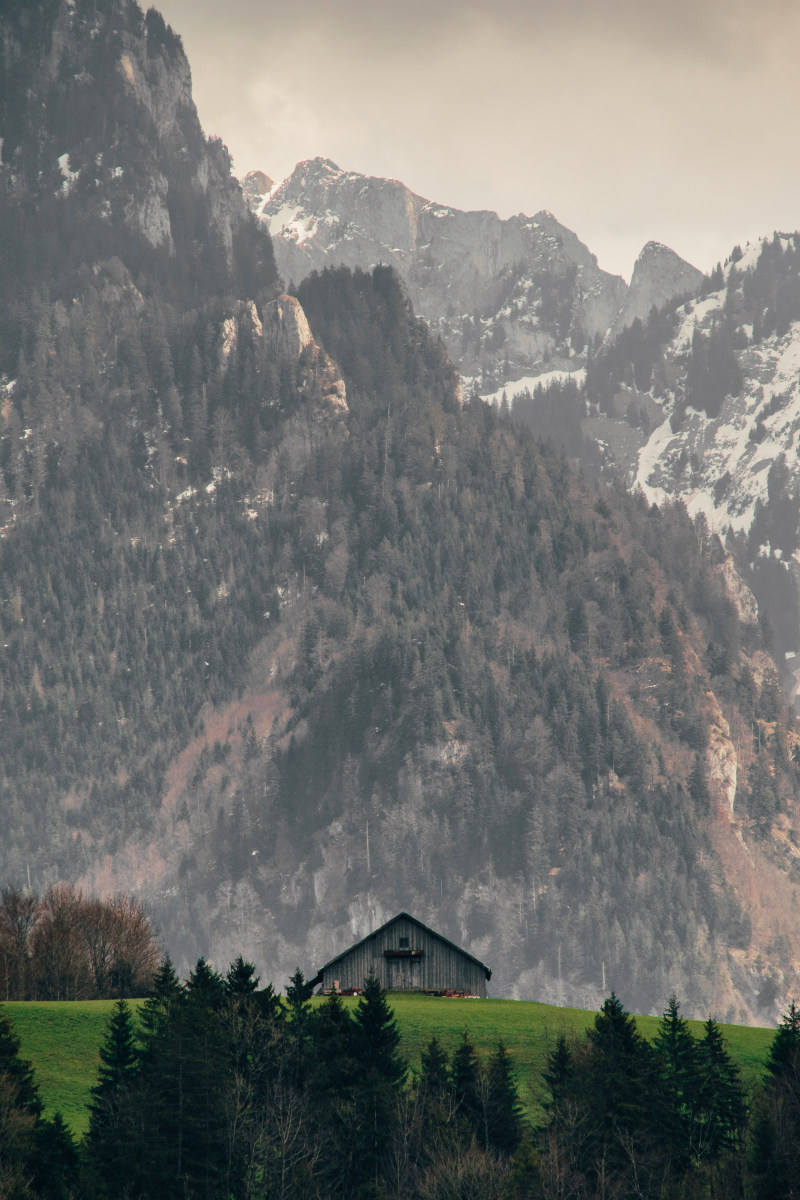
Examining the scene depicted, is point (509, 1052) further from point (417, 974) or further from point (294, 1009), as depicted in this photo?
point (417, 974)

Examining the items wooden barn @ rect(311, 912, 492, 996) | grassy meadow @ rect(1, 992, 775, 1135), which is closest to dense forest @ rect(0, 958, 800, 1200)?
grassy meadow @ rect(1, 992, 775, 1135)

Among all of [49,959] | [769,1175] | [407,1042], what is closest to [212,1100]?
[407,1042]

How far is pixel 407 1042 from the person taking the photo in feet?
315

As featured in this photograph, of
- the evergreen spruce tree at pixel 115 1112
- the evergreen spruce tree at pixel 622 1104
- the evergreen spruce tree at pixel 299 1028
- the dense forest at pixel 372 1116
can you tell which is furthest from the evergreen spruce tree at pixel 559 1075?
the evergreen spruce tree at pixel 115 1112

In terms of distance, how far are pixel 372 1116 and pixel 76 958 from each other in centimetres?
4130

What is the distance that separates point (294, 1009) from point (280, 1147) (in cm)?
1105

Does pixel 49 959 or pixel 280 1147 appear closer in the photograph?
pixel 280 1147

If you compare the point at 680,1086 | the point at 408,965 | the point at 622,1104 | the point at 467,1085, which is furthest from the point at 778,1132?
the point at 408,965

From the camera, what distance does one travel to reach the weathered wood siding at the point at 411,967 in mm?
125562

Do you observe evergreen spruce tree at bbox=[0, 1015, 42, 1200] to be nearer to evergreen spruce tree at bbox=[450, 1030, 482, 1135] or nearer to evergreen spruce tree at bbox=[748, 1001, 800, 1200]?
evergreen spruce tree at bbox=[450, 1030, 482, 1135]

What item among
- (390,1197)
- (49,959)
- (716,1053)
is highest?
(49,959)

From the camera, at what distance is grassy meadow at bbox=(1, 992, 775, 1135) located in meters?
90.1

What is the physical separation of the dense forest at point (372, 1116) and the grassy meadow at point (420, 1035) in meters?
3.20

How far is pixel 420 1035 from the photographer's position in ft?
319
